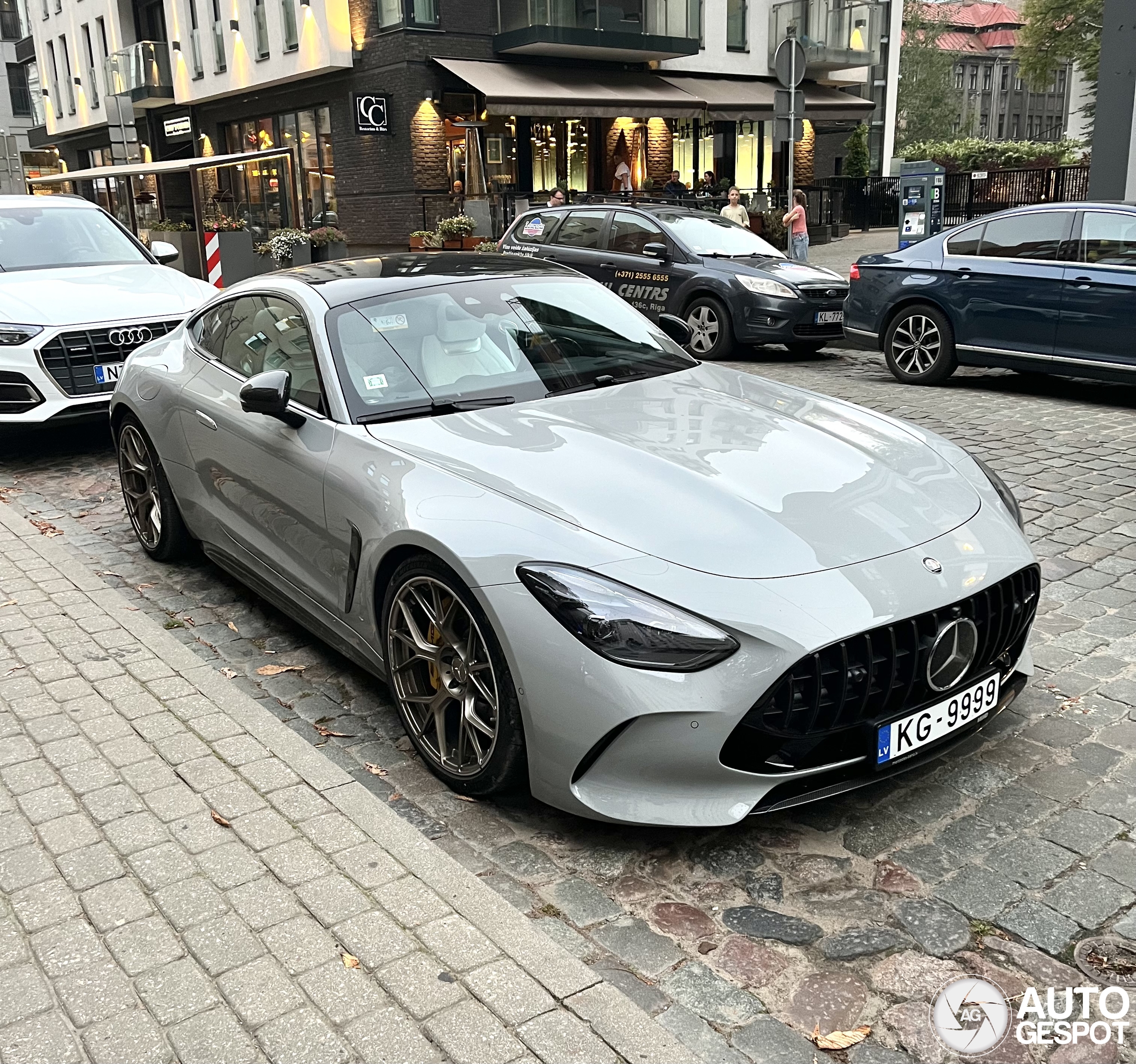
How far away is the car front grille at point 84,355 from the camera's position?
25.9 feet

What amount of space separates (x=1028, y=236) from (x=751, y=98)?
2287 cm

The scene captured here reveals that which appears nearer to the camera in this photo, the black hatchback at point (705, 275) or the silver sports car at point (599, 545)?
the silver sports car at point (599, 545)

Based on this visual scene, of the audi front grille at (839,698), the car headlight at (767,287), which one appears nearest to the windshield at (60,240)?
the car headlight at (767,287)

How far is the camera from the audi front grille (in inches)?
114

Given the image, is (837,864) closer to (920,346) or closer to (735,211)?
(920,346)

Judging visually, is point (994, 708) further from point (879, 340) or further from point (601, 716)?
point (879, 340)

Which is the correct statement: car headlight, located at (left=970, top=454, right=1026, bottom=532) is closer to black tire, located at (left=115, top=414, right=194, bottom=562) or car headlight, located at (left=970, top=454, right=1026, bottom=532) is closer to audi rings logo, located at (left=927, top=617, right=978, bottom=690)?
audi rings logo, located at (left=927, top=617, right=978, bottom=690)

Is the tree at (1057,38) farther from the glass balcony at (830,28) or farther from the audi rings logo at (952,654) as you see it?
the audi rings logo at (952,654)

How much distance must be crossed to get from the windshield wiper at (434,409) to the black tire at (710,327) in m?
8.53

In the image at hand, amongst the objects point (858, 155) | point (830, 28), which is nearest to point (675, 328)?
point (830, 28)

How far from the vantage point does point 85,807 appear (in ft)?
10.9

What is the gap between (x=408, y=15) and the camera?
25.3m

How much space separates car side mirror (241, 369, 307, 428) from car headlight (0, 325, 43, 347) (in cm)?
454

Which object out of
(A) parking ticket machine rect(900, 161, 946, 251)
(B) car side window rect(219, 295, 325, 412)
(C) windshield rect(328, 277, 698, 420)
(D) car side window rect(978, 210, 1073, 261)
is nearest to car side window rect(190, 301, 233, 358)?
(B) car side window rect(219, 295, 325, 412)
